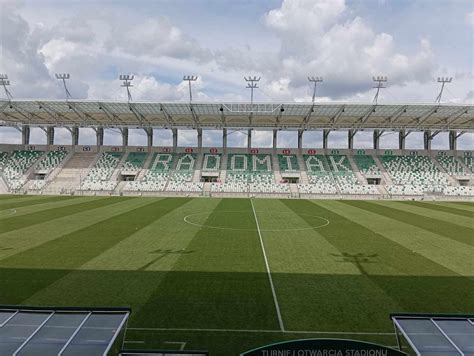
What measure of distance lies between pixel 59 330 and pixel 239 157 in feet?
187

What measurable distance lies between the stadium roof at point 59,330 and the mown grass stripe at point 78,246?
26.8 feet

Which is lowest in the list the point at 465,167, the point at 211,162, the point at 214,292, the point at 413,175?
the point at 214,292

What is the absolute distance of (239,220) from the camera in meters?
26.5

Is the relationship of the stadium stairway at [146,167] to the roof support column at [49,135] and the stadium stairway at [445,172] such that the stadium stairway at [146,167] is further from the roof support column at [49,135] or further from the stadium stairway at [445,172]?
the stadium stairway at [445,172]

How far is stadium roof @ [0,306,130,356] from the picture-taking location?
5.47m

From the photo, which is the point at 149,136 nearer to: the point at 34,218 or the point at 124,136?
the point at 124,136

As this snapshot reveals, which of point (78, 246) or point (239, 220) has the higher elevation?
point (239, 220)

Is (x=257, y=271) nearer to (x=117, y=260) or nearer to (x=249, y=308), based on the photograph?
(x=249, y=308)

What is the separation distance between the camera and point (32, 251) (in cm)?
1616

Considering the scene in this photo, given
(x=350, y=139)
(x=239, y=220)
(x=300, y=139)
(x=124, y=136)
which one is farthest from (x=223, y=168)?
(x=239, y=220)

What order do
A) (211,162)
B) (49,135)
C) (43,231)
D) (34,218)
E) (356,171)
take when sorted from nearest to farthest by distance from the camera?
(43,231)
(34,218)
(356,171)
(211,162)
(49,135)

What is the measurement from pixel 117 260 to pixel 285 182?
4360 cm

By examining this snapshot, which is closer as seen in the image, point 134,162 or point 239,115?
point 239,115

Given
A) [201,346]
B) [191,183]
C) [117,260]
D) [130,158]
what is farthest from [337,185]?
[201,346]
